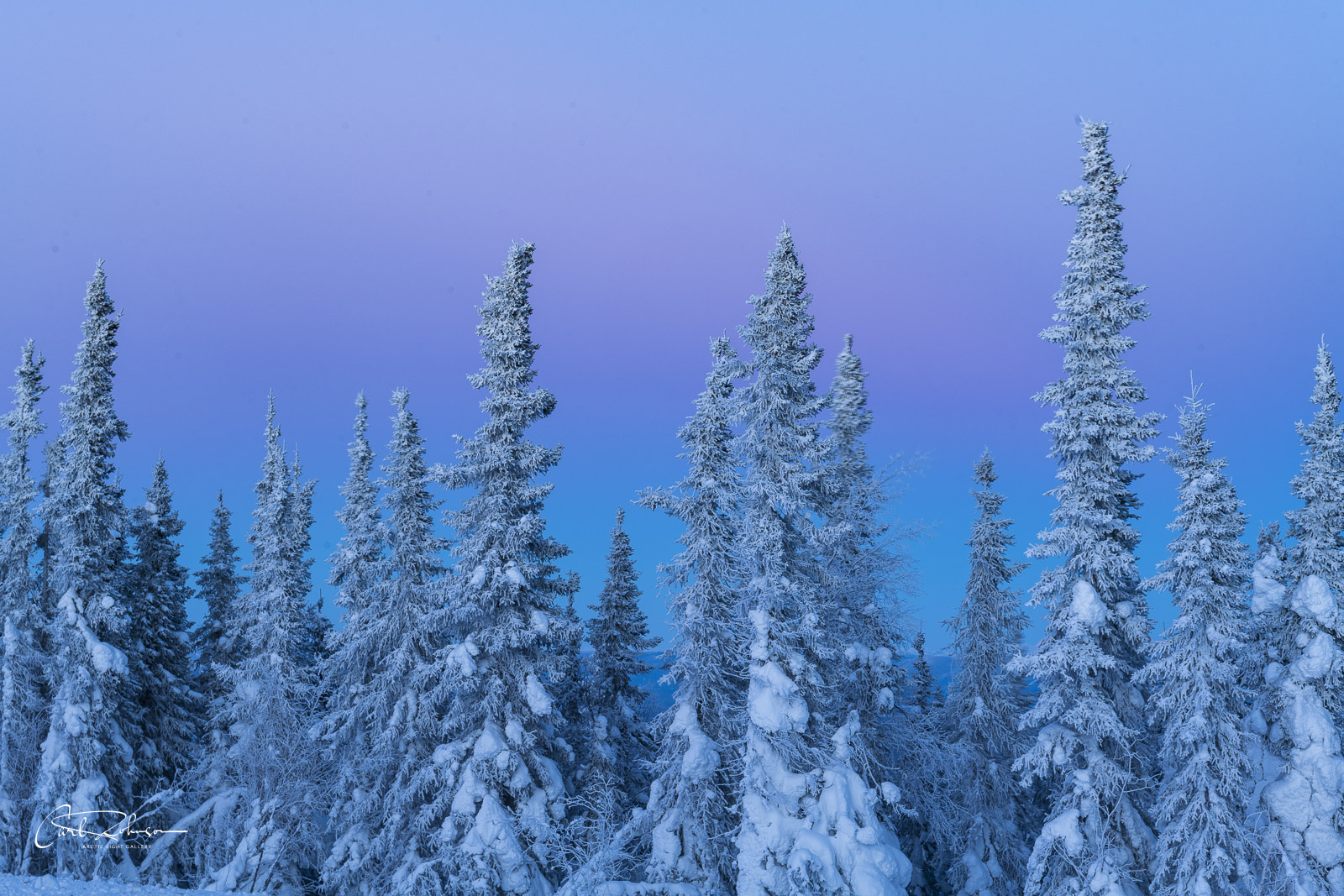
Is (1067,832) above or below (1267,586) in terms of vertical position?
below

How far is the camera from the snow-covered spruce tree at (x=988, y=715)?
28.3 metres

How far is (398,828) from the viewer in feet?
76.1

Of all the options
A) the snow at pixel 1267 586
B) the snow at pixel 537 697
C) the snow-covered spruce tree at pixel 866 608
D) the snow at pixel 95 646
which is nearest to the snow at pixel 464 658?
the snow at pixel 537 697

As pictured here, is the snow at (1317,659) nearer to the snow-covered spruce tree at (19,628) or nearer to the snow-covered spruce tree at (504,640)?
the snow-covered spruce tree at (504,640)

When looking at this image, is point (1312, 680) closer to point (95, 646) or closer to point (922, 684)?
point (922, 684)

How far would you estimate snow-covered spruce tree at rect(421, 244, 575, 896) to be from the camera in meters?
21.1

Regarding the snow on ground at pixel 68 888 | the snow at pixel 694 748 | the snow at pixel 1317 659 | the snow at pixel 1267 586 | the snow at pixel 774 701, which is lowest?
the snow on ground at pixel 68 888

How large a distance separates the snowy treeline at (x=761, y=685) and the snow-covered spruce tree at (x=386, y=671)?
5.5 inches

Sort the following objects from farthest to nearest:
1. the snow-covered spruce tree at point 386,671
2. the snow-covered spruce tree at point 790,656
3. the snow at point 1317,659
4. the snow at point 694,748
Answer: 1. the snow-covered spruce tree at point 386,671
2. the snow at point 694,748
3. the snow at point 1317,659
4. the snow-covered spruce tree at point 790,656

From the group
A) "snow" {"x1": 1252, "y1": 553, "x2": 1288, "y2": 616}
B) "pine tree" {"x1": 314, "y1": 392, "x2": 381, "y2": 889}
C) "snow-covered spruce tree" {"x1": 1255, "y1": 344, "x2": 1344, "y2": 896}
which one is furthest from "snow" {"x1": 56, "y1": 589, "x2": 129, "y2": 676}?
"snow" {"x1": 1252, "y1": 553, "x2": 1288, "y2": 616}

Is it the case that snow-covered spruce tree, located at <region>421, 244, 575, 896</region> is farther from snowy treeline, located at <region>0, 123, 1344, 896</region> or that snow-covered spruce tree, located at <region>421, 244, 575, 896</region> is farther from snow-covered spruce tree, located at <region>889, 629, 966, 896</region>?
snow-covered spruce tree, located at <region>889, 629, 966, 896</region>

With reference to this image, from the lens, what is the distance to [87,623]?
29828mm

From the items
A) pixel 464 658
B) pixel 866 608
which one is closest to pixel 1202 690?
pixel 866 608

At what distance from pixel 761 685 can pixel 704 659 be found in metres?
2.04
